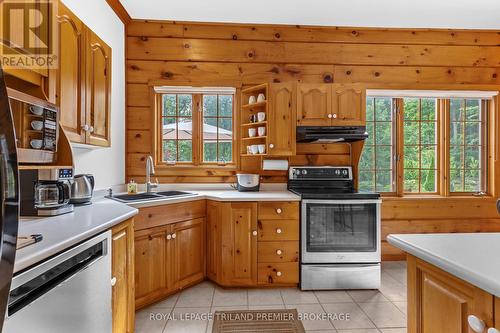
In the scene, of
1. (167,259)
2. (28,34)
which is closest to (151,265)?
(167,259)

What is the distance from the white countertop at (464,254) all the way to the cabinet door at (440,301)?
0.17 feet

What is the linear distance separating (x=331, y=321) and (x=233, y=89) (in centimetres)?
244

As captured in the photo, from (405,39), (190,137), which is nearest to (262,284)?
(190,137)

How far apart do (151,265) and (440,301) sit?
6.45 feet

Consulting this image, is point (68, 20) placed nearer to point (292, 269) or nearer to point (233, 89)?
point (233, 89)

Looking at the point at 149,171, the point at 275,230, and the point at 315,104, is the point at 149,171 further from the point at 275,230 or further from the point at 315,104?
the point at 315,104

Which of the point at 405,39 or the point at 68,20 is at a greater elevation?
the point at 405,39

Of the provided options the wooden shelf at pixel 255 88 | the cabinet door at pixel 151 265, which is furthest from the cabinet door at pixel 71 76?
the wooden shelf at pixel 255 88

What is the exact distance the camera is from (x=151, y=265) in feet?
7.26

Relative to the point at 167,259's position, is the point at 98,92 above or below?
above

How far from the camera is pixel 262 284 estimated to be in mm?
2535

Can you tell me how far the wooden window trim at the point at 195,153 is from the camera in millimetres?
3094

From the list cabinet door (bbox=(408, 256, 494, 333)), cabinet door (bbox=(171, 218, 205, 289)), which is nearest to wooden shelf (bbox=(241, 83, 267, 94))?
cabinet door (bbox=(171, 218, 205, 289))

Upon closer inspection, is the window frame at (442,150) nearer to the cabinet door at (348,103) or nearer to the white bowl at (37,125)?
the cabinet door at (348,103)
